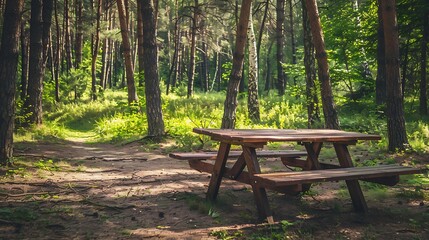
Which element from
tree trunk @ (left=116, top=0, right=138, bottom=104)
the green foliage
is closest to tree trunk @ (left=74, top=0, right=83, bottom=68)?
tree trunk @ (left=116, top=0, right=138, bottom=104)

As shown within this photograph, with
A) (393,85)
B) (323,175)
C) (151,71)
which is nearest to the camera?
(323,175)

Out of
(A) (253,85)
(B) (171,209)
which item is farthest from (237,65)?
(B) (171,209)

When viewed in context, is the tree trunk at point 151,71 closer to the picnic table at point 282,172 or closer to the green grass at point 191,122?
the green grass at point 191,122

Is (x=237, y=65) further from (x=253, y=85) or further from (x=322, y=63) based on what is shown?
(x=253, y=85)

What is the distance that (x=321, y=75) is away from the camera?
1100cm

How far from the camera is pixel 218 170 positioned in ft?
16.6

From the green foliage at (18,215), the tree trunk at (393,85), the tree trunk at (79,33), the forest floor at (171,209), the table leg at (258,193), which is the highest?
the tree trunk at (79,33)

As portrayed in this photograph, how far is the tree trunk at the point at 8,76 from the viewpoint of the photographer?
6.76m

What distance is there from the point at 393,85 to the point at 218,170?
18.8ft

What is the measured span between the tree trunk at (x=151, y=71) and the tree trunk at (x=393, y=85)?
21.6 ft

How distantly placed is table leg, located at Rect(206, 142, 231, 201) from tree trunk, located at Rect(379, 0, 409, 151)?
5529mm

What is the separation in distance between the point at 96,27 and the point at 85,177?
19676 millimetres

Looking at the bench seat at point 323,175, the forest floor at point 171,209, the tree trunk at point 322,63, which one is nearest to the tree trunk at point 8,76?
the forest floor at point 171,209

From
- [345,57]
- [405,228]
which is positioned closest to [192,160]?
[405,228]
